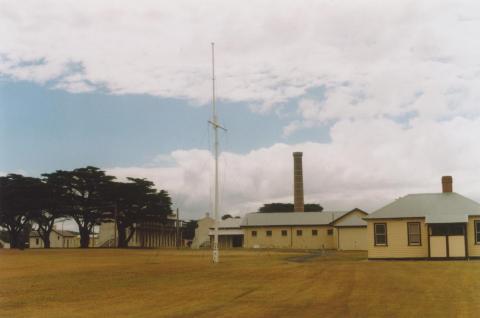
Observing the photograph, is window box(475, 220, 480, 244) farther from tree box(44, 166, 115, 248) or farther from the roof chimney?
tree box(44, 166, 115, 248)

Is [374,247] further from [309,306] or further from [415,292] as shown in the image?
[309,306]

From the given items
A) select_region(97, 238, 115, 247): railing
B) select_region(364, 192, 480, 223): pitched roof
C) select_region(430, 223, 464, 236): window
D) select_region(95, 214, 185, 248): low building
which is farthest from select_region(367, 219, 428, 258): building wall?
select_region(97, 238, 115, 247): railing

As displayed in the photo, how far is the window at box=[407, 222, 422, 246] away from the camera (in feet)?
132

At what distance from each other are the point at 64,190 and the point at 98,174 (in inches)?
201

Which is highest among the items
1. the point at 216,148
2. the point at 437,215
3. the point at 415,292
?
the point at 216,148

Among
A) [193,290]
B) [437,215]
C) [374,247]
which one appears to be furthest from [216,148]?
[193,290]

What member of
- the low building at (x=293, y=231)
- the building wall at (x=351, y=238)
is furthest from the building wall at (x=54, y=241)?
the building wall at (x=351, y=238)

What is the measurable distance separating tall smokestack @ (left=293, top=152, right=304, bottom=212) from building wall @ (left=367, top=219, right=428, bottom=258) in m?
53.8

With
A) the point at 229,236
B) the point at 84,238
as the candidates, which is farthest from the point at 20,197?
the point at 229,236

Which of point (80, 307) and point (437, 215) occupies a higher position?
point (437, 215)

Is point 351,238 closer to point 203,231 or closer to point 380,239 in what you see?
point 380,239

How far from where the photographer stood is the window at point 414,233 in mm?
40250

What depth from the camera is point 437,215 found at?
3928 centimetres

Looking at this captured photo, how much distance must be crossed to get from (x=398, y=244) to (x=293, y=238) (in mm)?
46963
